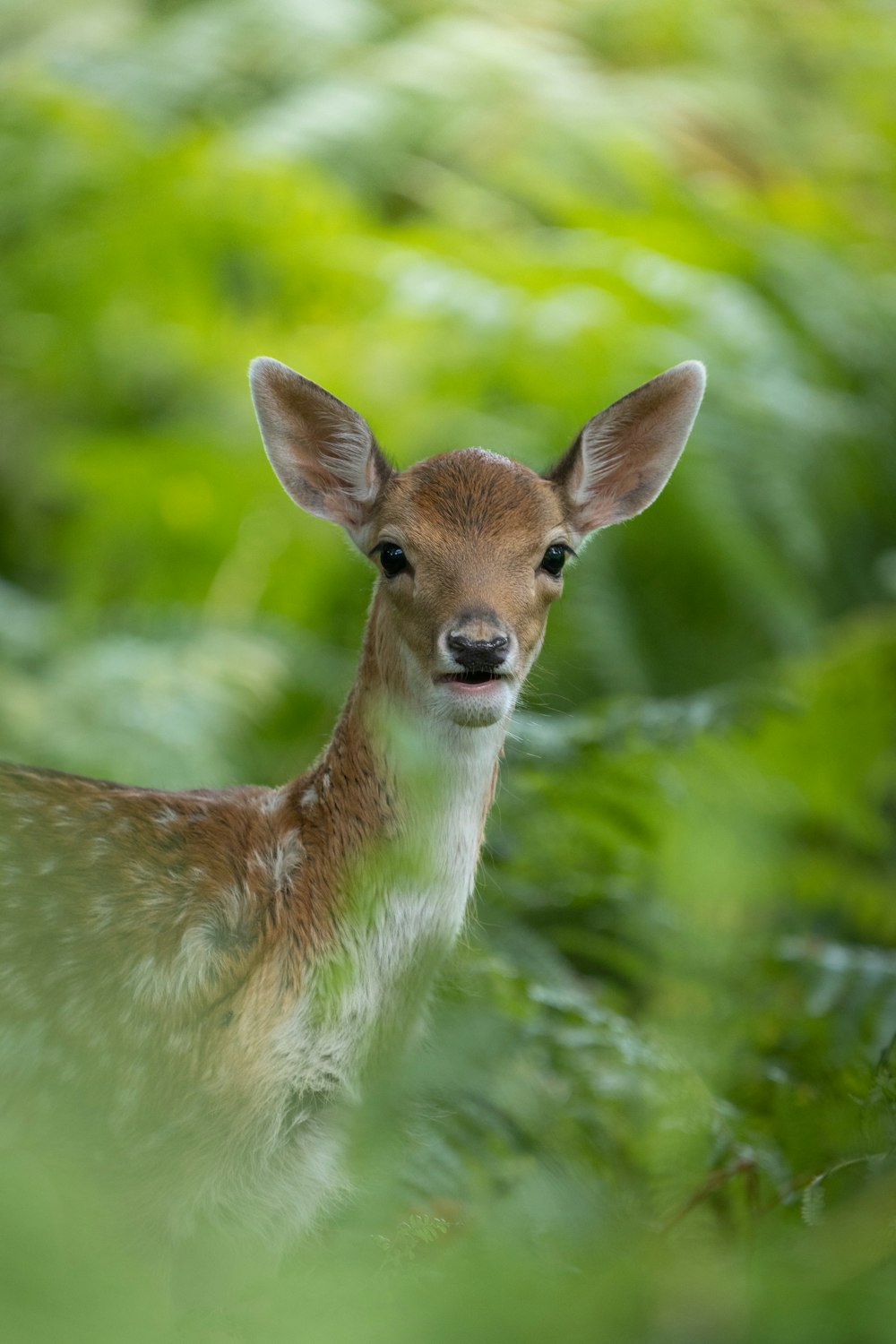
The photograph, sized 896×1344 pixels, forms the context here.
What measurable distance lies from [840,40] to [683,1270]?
8.71 meters

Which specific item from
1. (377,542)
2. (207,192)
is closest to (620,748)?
(377,542)

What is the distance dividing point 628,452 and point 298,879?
4.39 ft

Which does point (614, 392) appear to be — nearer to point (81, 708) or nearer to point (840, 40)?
point (81, 708)

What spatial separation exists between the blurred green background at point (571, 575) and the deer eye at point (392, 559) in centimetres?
102

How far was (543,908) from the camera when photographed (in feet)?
14.9

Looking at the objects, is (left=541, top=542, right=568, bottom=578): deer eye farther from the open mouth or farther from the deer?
the open mouth

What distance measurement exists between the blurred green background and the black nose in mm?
812

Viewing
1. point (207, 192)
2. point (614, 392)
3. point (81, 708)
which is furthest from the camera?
point (207, 192)

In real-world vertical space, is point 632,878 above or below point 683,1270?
below

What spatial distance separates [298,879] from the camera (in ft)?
9.66

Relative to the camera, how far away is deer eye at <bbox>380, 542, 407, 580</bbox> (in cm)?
315

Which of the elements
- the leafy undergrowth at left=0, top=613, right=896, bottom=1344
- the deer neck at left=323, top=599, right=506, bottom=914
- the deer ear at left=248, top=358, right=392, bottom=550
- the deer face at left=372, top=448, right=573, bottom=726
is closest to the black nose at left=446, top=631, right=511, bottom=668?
the deer face at left=372, top=448, right=573, bottom=726

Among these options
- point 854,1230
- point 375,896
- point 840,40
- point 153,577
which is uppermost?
point 840,40

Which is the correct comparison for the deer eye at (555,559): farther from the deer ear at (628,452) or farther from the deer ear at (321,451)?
the deer ear at (321,451)
